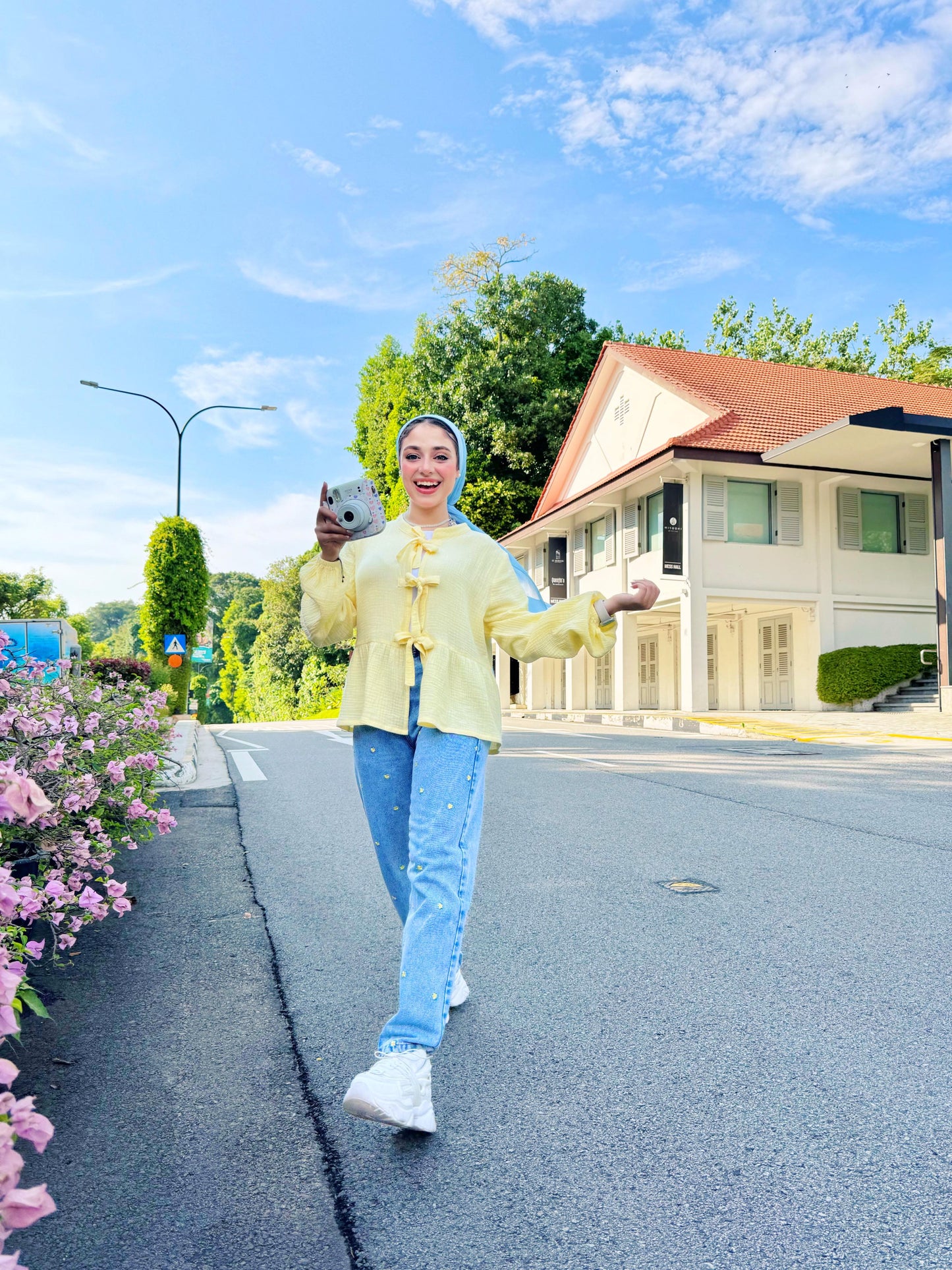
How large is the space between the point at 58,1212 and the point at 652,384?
2559cm

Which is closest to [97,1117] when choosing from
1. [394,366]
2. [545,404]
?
[545,404]

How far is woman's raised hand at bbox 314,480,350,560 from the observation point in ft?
9.17

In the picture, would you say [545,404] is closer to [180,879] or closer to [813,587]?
[813,587]

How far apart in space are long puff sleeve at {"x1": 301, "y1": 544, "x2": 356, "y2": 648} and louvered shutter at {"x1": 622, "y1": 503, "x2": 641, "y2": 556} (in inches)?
875

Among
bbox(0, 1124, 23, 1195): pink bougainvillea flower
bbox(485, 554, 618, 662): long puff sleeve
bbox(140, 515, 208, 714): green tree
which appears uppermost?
bbox(140, 515, 208, 714): green tree

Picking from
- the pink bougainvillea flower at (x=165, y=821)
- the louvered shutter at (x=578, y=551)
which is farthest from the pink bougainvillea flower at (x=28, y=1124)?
the louvered shutter at (x=578, y=551)

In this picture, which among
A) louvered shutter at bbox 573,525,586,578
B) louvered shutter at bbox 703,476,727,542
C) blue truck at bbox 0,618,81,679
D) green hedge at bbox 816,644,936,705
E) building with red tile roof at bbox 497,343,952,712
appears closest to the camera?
blue truck at bbox 0,618,81,679

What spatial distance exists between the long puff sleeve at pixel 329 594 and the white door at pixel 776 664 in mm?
21920

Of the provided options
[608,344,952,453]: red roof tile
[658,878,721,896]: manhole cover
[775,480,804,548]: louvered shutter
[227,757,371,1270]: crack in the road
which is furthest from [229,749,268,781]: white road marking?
[775,480,804,548]: louvered shutter

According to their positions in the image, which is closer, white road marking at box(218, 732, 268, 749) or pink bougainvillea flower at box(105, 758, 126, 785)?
pink bougainvillea flower at box(105, 758, 126, 785)

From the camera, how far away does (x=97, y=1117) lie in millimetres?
2537

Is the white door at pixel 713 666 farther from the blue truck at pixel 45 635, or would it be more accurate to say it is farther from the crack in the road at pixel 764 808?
the blue truck at pixel 45 635

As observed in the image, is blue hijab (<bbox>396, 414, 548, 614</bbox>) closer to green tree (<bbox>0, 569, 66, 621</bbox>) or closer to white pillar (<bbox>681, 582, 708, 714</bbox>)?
white pillar (<bbox>681, 582, 708, 714</bbox>)

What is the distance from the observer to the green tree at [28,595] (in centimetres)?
4331
